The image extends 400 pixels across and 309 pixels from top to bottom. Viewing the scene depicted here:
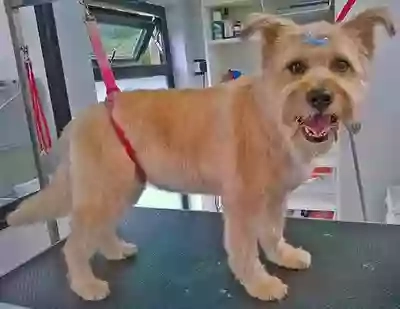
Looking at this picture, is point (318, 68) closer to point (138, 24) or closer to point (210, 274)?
point (210, 274)

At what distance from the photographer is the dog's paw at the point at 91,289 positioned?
1054 mm

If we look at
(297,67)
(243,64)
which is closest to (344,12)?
(297,67)

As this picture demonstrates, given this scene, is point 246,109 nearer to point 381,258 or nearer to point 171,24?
point 381,258

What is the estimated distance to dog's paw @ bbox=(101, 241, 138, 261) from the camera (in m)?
1.25

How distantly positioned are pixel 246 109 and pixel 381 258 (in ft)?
1.69

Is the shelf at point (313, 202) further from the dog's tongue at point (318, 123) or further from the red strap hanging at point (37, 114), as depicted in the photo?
the dog's tongue at point (318, 123)

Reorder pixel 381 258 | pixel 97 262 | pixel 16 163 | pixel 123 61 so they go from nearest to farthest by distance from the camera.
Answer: pixel 381 258 → pixel 97 262 → pixel 16 163 → pixel 123 61

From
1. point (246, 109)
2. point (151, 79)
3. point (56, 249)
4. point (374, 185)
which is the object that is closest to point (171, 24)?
point (151, 79)

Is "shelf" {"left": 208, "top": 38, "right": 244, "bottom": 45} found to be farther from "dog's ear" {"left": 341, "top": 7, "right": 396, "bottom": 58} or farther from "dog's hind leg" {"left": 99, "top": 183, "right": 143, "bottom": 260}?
"dog's ear" {"left": 341, "top": 7, "right": 396, "bottom": 58}

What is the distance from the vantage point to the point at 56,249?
141 cm

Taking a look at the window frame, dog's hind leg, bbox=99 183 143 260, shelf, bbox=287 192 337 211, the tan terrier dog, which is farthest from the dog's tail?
shelf, bbox=287 192 337 211

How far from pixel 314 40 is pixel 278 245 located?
1.68ft

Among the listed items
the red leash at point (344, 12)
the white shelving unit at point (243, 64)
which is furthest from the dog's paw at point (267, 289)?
the white shelving unit at point (243, 64)

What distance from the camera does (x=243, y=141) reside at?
975 mm
